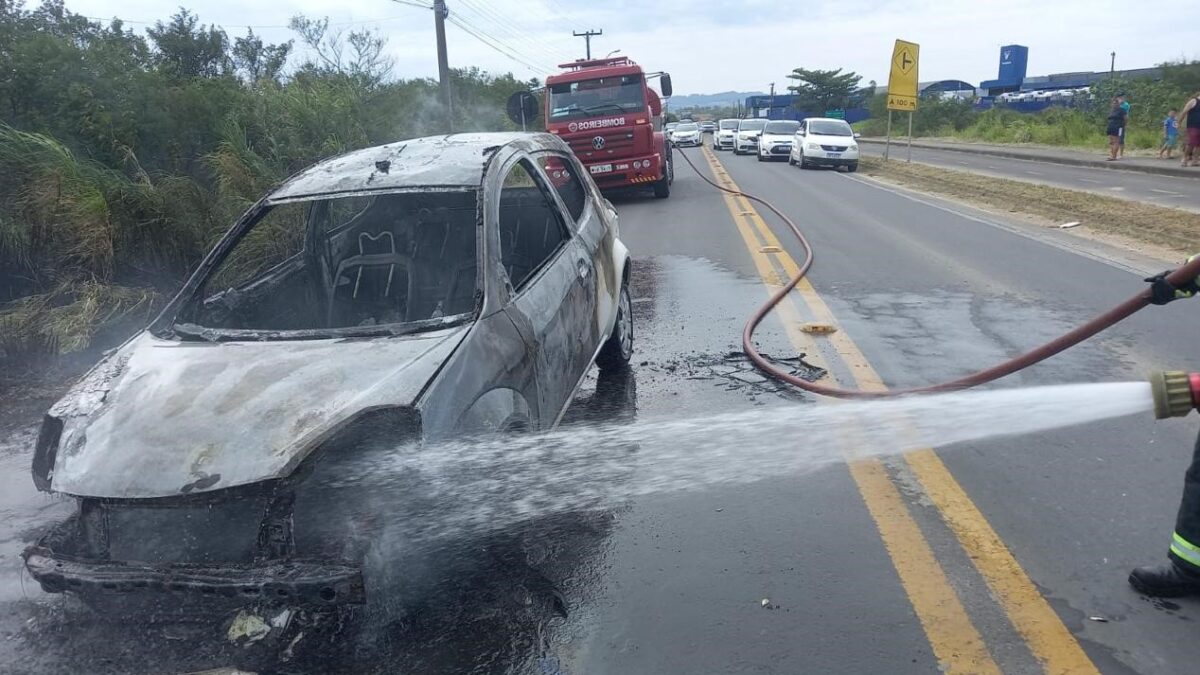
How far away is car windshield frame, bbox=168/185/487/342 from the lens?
3.57 meters

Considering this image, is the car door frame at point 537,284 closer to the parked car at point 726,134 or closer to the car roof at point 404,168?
the car roof at point 404,168

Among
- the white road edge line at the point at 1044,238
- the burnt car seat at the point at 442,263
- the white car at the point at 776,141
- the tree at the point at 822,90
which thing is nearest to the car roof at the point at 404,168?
the burnt car seat at the point at 442,263

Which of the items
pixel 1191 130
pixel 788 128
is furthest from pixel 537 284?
pixel 788 128

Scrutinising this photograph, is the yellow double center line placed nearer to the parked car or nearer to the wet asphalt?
the wet asphalt

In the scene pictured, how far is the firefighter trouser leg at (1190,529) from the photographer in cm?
296

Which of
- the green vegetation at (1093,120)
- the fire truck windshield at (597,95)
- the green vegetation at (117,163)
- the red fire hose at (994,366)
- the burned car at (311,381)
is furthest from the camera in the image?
the green vegetation at (1093,120)

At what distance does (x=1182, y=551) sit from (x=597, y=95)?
14.9 meters

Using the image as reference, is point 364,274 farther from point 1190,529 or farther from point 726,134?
point 726,134

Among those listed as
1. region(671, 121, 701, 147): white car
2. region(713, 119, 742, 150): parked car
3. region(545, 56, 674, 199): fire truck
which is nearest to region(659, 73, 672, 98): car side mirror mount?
region(545, 56, 674, 199): fire truck

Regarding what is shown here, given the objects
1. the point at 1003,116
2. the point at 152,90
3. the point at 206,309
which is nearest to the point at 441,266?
the point at 206,309

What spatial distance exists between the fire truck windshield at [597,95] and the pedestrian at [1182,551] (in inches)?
559

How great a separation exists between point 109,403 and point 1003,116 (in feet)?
170

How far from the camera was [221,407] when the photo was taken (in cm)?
304

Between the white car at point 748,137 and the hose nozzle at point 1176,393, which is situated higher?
the white car at point 748,137
